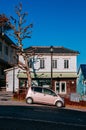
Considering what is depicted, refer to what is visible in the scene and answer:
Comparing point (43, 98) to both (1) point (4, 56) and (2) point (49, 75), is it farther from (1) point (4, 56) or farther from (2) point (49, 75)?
(1) point (4, 56)

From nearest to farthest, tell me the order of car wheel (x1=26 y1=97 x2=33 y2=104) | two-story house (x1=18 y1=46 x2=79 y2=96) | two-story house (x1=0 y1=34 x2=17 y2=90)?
car wheel (x1=26 y1=97 x2=33 y2=104)
two-story house (x1=18 y1=46 x2=79 y2=96)
two-story house (x1=0 y1=34 x2=17 y2=90)

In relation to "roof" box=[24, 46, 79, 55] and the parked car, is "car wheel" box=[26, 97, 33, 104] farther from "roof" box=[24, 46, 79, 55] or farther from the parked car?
"roof" box=[24, 46, 79, 55]

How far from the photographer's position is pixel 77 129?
16172 millimetres

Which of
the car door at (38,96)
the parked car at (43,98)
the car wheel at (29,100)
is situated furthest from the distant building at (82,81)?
the car wheel at (29,100)

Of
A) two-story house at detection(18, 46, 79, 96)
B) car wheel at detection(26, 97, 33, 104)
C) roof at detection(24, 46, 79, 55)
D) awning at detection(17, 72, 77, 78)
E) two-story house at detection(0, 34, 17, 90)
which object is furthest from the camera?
two-story house at detection(0, 34, 17, 90)

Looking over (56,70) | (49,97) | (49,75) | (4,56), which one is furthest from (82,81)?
(49,97)

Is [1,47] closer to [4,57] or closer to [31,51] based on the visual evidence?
[4,57]

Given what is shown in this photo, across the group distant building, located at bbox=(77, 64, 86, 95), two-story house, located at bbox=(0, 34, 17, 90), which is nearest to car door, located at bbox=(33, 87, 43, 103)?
distant building, located at bbox=(77, 64, 86, 95)

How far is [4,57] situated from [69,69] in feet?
44.0

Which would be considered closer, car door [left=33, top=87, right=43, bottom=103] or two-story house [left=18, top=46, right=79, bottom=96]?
car door [left=33, top=87, right=43, bottom=103]

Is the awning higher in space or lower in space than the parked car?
higher

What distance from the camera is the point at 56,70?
55094 millimetres

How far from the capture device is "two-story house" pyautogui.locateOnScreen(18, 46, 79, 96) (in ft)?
179

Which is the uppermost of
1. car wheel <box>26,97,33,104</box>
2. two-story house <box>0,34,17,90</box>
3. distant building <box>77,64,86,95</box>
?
two-story house <box>0,34,17,90</box>
